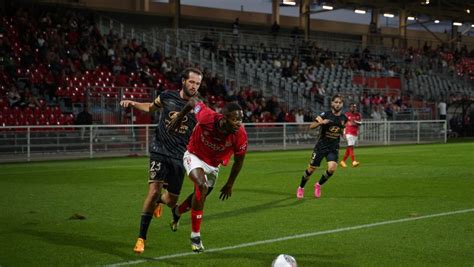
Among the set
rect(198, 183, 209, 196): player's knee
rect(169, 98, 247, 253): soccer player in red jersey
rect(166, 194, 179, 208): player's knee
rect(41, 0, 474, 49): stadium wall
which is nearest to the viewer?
rect(169, 98, 247, 253): soccer player in red jersey

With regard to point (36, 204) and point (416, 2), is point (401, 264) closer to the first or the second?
point (36, 204)

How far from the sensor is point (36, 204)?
13453mm

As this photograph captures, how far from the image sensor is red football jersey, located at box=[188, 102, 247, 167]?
28.8 ft

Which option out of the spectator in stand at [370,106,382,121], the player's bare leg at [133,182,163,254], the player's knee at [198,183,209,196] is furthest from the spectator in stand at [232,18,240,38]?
the player's knee at [198,183,209,196]

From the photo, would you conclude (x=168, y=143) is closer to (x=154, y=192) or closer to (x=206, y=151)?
(x=206, y=151)

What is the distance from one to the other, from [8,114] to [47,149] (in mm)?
2220

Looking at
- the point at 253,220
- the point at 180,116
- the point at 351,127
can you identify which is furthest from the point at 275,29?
the point at 180,116

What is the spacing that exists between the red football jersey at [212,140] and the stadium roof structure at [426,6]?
151ft

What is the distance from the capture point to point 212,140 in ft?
29.1

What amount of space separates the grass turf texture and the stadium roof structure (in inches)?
1467

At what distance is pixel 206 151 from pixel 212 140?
181 millimetres

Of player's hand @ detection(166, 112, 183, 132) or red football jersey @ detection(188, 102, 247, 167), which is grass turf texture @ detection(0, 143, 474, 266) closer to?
red football jersey @ detection(188, 102, 247, 167)

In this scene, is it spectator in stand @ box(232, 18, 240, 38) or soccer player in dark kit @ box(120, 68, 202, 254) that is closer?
soccer player in dark kit @ box(120, 68, 202, 254)

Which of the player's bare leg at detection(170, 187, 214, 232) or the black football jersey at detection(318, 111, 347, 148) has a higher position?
the black football jersey at detection(318, 111, 347, 148)
